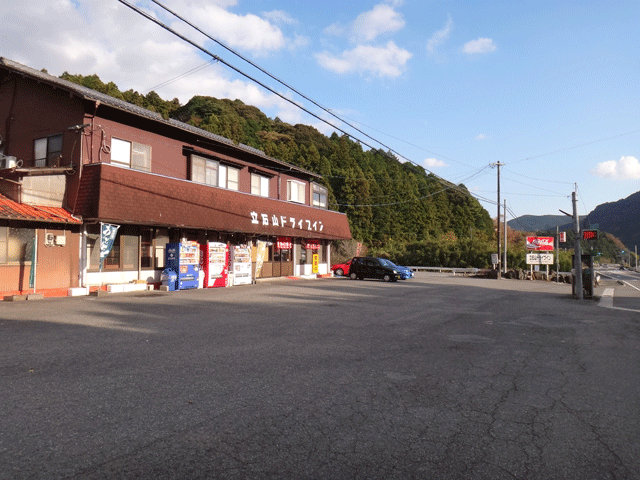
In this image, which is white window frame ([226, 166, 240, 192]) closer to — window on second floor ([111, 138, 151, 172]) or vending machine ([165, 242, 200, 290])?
window on second floor ([111, 138, 151, 172])

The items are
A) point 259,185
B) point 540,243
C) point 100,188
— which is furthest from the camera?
point 540,243

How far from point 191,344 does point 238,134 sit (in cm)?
5677

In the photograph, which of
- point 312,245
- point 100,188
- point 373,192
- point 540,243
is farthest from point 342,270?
point 373,192

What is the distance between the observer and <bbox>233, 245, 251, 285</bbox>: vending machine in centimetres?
2133

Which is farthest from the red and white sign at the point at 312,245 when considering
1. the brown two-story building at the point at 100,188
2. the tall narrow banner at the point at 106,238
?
the tall narrow banner at the point at 106,238

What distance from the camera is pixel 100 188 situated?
1540cm

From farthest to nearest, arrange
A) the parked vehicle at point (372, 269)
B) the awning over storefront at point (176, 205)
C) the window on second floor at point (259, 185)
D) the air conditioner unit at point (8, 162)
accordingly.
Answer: the parked vehicle at point (372, 269) < the window on second floor at point (259, 185) < the awning over storefront at point (176, 205) < the air conditioner unit at point (8, 162)

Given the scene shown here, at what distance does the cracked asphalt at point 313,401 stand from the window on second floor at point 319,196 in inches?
838

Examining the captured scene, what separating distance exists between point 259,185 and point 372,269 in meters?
9.01

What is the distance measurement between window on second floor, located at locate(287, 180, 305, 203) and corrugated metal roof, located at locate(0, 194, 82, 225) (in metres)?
13.8

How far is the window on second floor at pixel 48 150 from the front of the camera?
684 inches

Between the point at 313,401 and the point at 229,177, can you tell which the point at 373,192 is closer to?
the point at 229,177

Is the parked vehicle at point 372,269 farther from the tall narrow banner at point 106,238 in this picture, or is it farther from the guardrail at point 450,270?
the tall narrow banner at point 106,238

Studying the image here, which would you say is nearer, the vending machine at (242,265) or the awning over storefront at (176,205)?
the awning over storefront at (176,205)
